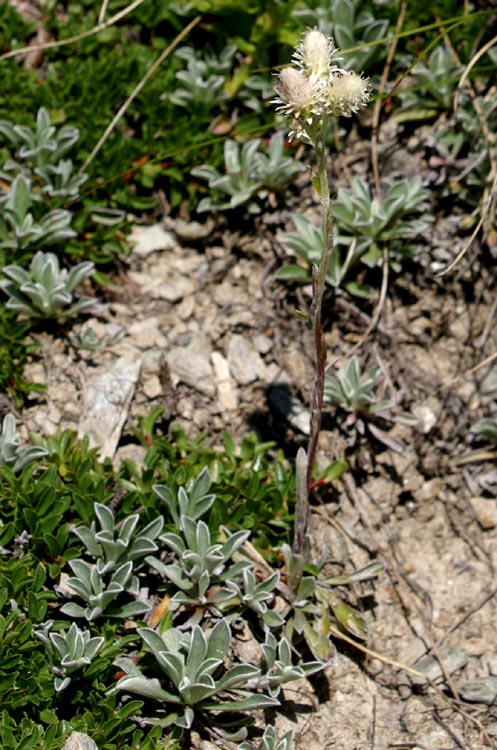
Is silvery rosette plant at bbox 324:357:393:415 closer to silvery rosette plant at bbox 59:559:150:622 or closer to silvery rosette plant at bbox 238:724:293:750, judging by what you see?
silvery rosette plant at bbox 59:559:150:622

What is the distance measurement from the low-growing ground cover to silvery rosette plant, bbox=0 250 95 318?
0.6 inches

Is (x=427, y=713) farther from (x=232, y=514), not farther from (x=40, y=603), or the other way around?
(x=40, y=603)

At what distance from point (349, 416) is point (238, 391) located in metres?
0.59

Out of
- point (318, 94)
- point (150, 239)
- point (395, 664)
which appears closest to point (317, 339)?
point (318, 94)

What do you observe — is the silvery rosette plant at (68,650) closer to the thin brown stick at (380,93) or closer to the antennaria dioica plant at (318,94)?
the antennaria dioica plant at (318,94)

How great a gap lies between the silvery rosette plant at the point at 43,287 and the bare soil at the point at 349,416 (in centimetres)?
16

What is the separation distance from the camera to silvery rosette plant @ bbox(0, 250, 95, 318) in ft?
13.4

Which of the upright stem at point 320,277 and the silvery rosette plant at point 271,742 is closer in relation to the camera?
the upright stem at point 320,277

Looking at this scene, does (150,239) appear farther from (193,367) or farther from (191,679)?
(191,679)

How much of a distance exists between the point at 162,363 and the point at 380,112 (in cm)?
192

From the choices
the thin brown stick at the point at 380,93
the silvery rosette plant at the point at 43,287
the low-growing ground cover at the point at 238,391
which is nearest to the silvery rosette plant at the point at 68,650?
the low-growing ground cover at the point at 238,391

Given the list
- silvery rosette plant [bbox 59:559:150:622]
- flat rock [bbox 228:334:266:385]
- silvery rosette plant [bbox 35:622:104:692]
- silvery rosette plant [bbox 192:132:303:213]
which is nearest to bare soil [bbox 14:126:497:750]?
flat rock [bbox 228:334:266:385]

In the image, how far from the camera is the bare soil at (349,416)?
3.73 m

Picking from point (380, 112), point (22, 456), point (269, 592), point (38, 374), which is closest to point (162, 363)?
point (38, 374)
